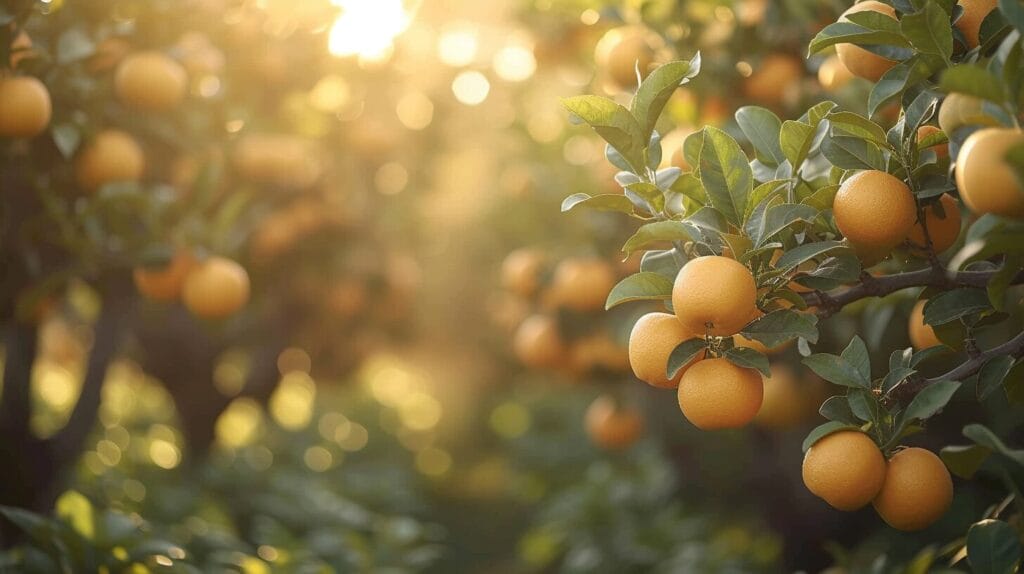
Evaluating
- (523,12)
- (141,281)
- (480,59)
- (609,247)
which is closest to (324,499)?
(141,281)

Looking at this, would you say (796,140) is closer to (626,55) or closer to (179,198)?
(626,55)

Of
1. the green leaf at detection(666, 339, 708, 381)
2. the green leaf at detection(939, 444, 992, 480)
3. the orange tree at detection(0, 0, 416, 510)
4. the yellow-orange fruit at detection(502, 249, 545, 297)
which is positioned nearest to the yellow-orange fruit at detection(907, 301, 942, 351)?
the green leaf at detection(939, 444, 992, 480)

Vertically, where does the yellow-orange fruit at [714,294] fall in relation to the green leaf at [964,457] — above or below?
above

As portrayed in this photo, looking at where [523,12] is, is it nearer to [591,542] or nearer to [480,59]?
[480,59]

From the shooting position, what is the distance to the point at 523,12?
10.7 feet

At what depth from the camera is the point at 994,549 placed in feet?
4.64

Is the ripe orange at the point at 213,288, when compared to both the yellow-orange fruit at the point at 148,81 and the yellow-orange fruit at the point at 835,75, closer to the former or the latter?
the yellow-orange fruit at the point at 148,81

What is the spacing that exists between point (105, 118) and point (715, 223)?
6.22ft

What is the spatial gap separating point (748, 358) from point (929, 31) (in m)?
0.59

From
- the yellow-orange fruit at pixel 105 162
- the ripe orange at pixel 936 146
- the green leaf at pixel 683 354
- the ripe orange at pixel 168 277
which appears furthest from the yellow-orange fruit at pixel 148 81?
the ripe orange at pixel 936 146

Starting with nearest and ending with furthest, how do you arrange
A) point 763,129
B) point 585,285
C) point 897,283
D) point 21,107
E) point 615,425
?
point 897,283 → point 763,129 → point 21,107 → point 585,285 → point 615,425

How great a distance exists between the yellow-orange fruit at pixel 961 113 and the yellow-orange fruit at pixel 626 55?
3.59 feet

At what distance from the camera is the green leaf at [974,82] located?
1.05m

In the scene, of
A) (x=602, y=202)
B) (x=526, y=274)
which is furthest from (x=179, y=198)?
(x=602, y=202)
